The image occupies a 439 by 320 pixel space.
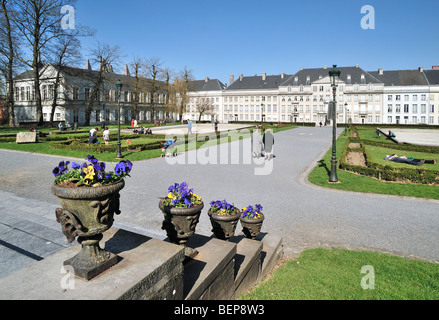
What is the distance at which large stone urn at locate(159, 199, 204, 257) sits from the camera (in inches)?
148

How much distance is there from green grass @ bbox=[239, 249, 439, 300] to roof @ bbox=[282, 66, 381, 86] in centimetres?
8167

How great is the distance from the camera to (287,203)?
9.28m

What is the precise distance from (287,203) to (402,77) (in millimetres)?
88067

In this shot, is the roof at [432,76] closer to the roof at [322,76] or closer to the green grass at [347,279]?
the roof at [322,76]

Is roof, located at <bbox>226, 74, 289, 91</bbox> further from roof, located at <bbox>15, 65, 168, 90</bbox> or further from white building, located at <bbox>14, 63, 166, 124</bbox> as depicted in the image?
white building, located at <bbox>14, 63, 166, 124</bbox>

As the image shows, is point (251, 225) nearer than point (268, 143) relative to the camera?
Yes

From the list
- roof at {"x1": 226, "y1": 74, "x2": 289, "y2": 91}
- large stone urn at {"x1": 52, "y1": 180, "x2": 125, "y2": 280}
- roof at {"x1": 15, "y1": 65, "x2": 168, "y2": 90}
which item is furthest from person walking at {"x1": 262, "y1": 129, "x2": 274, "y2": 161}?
roof at {"x1": 226, "y1": 74, "x2": 289, "y2": 91}

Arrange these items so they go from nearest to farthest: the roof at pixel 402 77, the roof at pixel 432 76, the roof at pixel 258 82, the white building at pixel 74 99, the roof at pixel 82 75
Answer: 1. the roof at pixel 82 75
2. the white building at pixel 74 99
3. the roof at pixel 432 76
4. the roof at pixel 402 77
5. the roof at pixel 258 82

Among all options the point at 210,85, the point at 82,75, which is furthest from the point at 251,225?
the point at 210,85

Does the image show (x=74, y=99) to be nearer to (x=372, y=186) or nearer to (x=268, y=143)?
(x=268, y=143)

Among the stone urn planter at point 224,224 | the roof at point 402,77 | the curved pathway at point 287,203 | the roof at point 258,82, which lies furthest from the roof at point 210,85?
the stone urn planter at point 224,224

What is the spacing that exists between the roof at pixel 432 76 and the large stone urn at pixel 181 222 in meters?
94.3

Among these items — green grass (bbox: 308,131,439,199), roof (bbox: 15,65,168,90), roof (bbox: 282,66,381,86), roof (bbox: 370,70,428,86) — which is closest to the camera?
green grass (bbox: 308,131,439,199)

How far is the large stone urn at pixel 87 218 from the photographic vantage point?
265 cm
